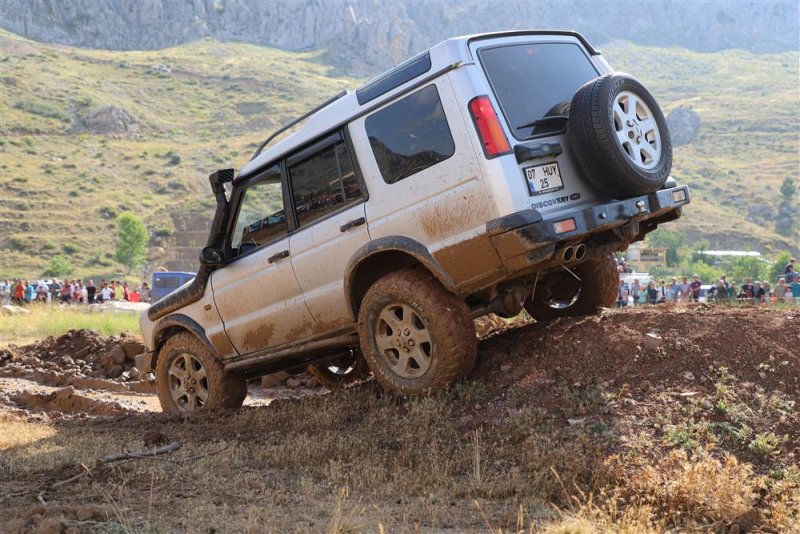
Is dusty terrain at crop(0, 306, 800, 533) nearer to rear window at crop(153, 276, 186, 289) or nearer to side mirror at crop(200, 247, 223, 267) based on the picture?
side mirror at crop(200, 247, 223, 267)

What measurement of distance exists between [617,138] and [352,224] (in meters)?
1.91

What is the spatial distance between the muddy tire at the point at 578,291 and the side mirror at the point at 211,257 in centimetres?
262

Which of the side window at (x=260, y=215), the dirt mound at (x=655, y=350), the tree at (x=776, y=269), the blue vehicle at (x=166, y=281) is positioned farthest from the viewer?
the tree at (x=776, y=269)

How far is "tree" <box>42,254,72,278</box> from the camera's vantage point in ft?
184

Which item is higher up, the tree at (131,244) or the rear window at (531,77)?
the rear window at (531,77)

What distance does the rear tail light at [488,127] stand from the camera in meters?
5.43

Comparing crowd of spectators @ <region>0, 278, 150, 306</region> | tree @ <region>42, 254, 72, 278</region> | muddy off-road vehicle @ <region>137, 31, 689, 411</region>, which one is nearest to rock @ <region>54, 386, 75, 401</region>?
muddy off-road vehicle @ <region>137, 31, 689, 411</region>

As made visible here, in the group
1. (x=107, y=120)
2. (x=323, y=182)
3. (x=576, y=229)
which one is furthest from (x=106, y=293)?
(x=107, y=120)

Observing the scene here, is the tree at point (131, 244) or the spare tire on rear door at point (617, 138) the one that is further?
the tree at point (131, 244)

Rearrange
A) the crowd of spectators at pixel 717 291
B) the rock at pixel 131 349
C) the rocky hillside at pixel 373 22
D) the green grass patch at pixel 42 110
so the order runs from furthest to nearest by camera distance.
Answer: the rocky hillside at pixel 373 22 < the green grass patch at pixel 42 110 < the crowd of spectators at pixel 717 291 < the rock at pixel 131 349

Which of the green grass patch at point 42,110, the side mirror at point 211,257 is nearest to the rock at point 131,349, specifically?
the side mirror at point 211,257

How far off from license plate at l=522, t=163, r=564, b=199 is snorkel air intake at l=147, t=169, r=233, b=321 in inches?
111

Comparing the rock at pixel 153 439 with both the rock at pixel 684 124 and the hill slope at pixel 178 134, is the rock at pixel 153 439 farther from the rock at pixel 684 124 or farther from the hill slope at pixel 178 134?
the rock at pixel 684 124

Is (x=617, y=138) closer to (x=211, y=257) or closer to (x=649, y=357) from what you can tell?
(x=649, y=357)
